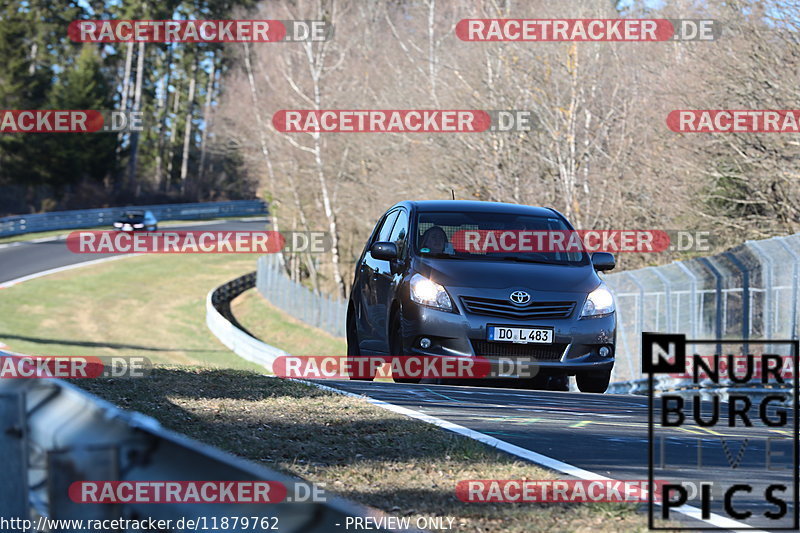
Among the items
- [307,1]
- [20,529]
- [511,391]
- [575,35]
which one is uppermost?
[307,1]

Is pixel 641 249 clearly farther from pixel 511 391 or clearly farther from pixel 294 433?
pixel 294 433

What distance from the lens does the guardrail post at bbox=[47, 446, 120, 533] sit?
311 cm

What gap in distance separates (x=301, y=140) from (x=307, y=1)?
6.02 meters

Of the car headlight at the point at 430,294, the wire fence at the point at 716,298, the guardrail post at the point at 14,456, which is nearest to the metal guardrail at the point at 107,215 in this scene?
the wire fence at the point at 716,298

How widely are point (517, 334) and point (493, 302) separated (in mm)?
365

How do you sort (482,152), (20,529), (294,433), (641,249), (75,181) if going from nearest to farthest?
(20,529) → (294,433) → (641,249) → (482,152) → (75,181)

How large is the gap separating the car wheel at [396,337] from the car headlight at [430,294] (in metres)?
0.33

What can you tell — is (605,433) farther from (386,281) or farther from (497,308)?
(386,281)

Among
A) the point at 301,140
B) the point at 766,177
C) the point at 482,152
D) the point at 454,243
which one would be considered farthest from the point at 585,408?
the point at 301,140

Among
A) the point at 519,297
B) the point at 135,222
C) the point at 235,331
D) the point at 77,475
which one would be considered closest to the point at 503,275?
the point at 519,297

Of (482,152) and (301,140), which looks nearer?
(482,152)

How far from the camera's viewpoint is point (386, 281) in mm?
11258

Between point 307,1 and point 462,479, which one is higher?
point 307,1

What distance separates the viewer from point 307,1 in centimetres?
4828
